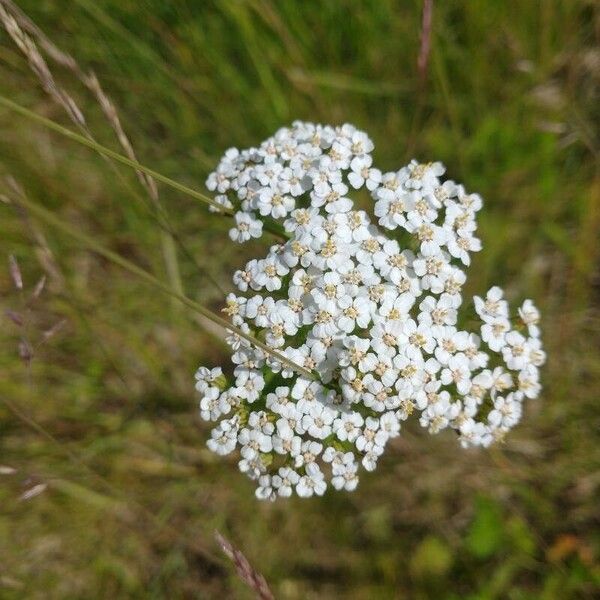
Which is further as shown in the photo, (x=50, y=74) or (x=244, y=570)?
(x=50, y=74)

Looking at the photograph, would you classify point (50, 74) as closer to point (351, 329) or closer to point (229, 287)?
point (351, 329)

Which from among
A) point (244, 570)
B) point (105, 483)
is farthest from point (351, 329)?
point (105, 483)

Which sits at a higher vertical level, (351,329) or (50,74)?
(50,74)

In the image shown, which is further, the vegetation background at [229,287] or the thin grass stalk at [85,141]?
the vegetation background at [229,287]

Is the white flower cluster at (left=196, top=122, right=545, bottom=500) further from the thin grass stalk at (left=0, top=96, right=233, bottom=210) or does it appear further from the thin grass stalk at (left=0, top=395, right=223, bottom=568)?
the thin grass stalk at (left=0, top=395, right=223, bottom=568)

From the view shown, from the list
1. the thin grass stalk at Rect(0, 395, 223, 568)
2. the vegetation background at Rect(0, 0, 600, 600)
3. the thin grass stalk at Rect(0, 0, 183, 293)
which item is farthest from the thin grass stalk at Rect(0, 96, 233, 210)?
the vegetation background at Rect(0, 0, 600, 600)

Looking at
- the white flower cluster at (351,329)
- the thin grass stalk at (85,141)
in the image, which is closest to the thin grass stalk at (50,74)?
the thin grass stalk at (85,141)

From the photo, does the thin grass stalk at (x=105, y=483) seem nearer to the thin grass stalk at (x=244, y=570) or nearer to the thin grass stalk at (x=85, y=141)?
the thin grass stalk at (x=244, y=570)

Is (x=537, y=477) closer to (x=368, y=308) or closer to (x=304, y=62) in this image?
(x=368, y=308)
